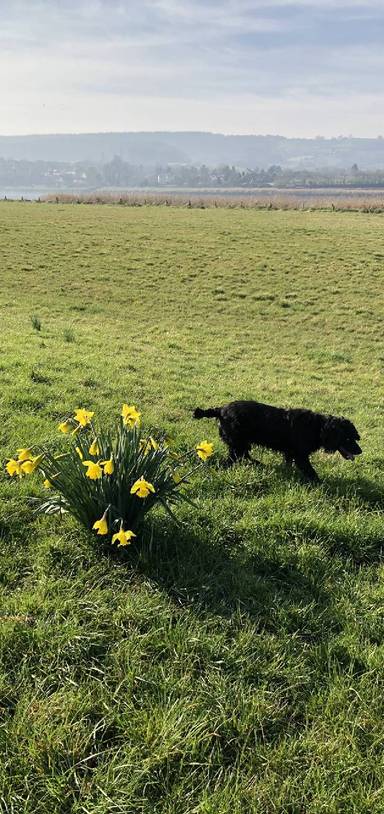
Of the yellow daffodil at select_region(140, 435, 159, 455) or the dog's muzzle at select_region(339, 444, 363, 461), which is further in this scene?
the dog's muzzle at select_region(339, 444, 363, 461)

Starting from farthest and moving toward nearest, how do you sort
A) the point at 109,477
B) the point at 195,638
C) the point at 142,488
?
the point at 109,477, the point at 142,488, the point at 195,638

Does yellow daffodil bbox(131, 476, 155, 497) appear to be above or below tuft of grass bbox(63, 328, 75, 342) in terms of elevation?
above

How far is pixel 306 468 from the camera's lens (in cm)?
510

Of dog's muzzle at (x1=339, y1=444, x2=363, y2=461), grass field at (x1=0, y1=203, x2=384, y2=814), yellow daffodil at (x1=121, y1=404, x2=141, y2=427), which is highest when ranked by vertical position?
yellow daffodil at (x1=121, y1=404, x2=141, y2=427)

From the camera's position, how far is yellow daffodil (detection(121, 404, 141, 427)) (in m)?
3.76

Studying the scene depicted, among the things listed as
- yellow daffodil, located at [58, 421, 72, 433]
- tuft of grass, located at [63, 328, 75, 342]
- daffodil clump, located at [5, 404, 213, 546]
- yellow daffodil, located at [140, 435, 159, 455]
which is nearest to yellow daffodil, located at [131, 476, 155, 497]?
daffodil clump, located at [5, 404, 213, 546]

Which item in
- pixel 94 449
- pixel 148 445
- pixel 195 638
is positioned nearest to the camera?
pixel 195 638

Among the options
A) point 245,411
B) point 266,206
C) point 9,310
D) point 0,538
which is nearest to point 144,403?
point 245,411

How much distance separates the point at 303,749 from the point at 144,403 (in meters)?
5.05

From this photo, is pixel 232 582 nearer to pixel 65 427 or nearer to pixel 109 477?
pixel 109 477

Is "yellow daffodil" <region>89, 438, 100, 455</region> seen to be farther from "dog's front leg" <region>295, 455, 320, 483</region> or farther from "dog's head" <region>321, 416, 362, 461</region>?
"dog's head" <region>321, 416, 362, 461</region>

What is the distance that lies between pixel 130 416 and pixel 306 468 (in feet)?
6.70

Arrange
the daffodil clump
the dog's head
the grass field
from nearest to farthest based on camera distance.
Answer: the grass field < the daffodil clump < the dog's head

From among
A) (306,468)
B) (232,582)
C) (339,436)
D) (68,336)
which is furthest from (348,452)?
(68,336)
